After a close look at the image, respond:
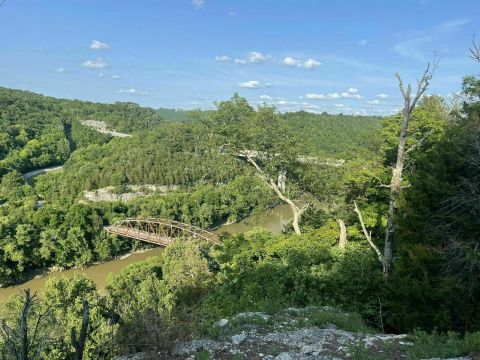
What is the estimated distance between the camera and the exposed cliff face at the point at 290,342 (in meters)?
6.14

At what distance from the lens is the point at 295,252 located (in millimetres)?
12711

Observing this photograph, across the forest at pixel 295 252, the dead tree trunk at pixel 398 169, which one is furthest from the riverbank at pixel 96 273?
the dead tree trunk at pixel 398 169

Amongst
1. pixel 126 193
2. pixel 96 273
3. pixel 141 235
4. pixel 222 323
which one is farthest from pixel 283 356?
pixel 126 193

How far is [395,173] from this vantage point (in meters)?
11.0

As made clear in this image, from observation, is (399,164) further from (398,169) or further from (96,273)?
(96,273)

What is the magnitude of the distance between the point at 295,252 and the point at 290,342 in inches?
239

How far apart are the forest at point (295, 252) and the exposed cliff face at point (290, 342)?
0.30 meters

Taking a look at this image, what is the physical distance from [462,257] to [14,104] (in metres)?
133

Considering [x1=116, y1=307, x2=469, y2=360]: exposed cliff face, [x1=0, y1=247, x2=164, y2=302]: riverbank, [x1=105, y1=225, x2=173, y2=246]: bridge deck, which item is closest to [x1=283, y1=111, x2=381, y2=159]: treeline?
[x1=105, y1=225, x2=173, y2=246]: bridge deck

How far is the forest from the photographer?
863cm

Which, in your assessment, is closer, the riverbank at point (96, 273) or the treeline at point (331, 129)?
the riverbank at point (96, 273)

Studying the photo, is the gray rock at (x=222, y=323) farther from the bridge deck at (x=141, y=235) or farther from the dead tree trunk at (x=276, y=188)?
the bridge deck at (x=141, y=235)

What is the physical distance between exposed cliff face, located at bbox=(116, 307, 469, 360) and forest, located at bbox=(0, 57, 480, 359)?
11.7 inches

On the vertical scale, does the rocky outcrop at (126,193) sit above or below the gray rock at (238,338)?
below
